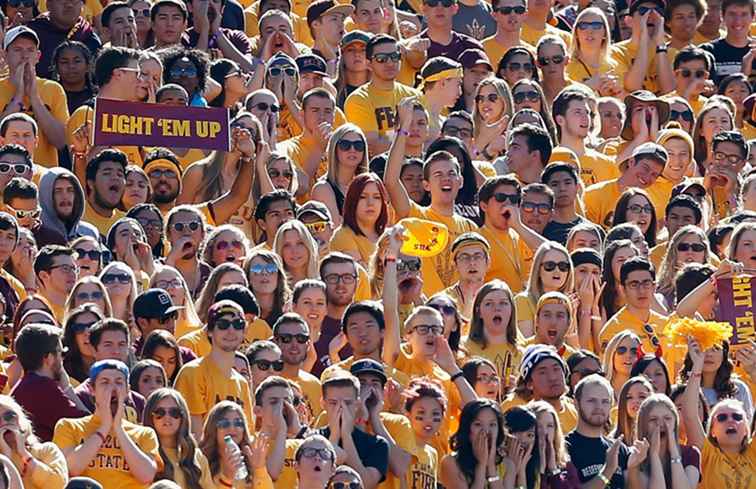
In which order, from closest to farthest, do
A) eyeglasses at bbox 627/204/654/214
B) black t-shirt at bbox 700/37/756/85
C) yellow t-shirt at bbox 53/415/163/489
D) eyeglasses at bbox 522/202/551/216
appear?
yellow t-shirt at bbox 53/415/163/489
eyeglasses at bbox 522/202/551/216
eyeglasses at bbox 627/204/654/214
black t-shirt at bbox 700/37/756/85

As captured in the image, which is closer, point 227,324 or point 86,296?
point 227,324

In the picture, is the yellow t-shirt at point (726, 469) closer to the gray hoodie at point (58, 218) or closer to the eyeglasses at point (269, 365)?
the eyeglasses at point (269, 365)

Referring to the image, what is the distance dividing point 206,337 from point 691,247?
357 cm

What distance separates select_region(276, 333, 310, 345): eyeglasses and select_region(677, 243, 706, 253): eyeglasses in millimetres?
3304

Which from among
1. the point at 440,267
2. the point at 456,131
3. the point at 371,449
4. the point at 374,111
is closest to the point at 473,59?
the point at 374,111

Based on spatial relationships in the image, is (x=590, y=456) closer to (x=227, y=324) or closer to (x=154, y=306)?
(x=227, y=324)

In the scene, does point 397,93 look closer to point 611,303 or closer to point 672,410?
point 611,303

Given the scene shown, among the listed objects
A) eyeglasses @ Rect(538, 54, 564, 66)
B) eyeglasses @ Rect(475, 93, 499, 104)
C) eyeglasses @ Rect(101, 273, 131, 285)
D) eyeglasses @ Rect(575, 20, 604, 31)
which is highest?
eyeglasses @ Rect(575, 20, 604, 31)

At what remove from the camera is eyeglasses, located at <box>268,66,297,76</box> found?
19.9 metres

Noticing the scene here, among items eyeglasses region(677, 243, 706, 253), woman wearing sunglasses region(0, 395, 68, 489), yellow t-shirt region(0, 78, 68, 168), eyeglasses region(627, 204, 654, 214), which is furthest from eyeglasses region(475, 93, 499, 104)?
woman wearing sunglasses region(0, 395, 68, 489)

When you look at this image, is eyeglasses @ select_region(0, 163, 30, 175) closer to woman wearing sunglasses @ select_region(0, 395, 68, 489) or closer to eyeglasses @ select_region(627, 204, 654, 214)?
woman wearing sunglasses @ select_region(0, 395, 68, 489)

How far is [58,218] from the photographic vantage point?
17406 millimetres

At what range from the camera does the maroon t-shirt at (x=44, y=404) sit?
14.9 m

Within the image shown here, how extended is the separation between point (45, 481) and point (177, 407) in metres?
0.99
